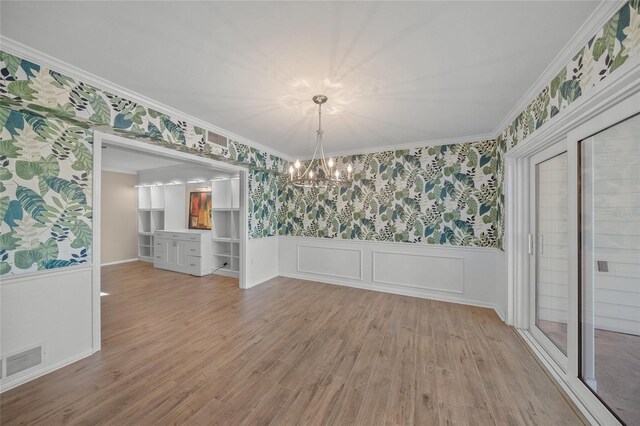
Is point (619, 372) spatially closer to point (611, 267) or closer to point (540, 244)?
point (611, 267)

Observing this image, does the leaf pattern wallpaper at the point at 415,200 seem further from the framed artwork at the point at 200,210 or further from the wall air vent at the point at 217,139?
the framed artwork at the point at 200,210

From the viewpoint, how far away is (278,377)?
6.48 feet

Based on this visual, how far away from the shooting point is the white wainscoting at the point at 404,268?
3.51 m

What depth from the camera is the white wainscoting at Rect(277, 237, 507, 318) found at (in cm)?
351

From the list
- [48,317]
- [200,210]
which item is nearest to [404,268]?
[48,317]

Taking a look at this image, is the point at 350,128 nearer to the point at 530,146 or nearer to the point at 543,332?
the point at 530,146

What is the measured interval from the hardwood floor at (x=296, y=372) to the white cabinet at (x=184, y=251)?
1.74 m

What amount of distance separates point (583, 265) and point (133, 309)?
5.05 metres

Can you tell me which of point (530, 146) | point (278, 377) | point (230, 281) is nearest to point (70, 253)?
point (278, 377)

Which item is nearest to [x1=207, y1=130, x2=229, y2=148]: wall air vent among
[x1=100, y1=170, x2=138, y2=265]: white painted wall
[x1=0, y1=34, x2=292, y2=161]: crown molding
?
[x1=0, y1=34, x2=292, y2=161]: crown molding

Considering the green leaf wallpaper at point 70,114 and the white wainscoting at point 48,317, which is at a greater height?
the green leaf wallpaper at point 70,114

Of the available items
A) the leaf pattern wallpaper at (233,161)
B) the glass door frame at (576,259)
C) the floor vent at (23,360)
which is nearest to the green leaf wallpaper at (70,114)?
the leaf pattern wallpaper at (233,161)

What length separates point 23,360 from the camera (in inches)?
73.0

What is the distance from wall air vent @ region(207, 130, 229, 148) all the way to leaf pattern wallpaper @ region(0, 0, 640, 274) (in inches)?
2.7
